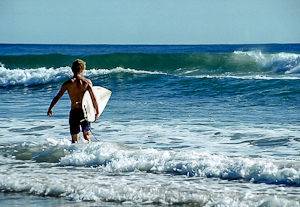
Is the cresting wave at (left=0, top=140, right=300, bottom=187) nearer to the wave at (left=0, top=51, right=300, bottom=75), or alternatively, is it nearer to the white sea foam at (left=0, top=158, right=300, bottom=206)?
the white sea foam at (left=0, top=158, right=300, bottom=206)

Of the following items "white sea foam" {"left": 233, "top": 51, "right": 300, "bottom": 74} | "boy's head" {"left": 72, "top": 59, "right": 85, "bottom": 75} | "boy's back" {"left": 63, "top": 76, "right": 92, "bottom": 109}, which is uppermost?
"boy's head" {"left": 72, "top": 59, "right": 85, "bottom": 75}

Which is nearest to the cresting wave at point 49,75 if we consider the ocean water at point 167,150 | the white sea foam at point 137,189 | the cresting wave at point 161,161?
the ocean water at point 167,150

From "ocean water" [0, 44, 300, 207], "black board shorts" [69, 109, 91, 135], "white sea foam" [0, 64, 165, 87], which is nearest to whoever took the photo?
"ocean water" [0, 44, 300, 207]

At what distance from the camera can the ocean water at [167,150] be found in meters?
6.95

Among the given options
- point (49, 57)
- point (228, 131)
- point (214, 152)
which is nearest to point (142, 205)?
point (214, 152)

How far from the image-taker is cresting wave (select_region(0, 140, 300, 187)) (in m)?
7.55

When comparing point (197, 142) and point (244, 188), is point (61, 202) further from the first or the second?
point (197, 142)

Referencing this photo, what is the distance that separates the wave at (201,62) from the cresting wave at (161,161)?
754 inches

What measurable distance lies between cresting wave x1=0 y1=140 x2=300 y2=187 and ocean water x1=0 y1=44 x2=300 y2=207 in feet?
0.04

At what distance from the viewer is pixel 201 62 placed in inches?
1211

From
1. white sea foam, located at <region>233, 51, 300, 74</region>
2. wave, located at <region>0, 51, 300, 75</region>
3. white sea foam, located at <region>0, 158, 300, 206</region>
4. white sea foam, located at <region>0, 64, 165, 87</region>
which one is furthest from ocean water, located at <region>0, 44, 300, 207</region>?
wave, located at <region>0, 51, 300, 75</region>

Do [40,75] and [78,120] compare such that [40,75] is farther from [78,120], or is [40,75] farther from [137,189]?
[137,189]

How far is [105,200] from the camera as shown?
22.5 feet

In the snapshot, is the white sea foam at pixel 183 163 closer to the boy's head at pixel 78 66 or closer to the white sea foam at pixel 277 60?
the boy's head at pixel 78 66
